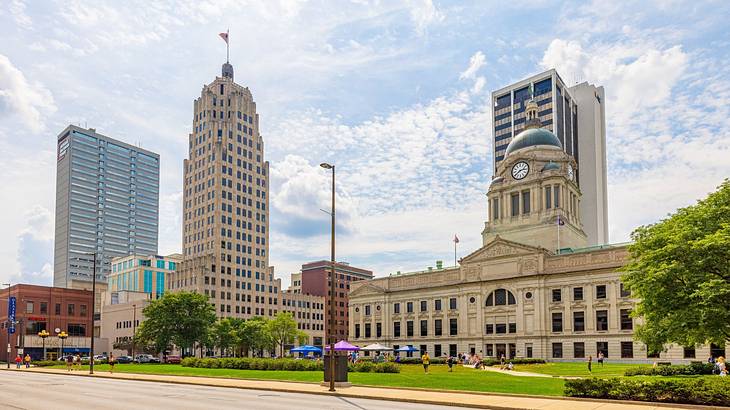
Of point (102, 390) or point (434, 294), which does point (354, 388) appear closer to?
point (102, 390)

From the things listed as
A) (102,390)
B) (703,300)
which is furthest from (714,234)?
(102,390)

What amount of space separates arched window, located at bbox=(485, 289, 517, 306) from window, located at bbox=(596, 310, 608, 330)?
1254 cm

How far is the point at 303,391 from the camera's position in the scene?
3453 cm

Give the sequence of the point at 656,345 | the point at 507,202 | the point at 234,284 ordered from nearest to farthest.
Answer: the point at 656,345 → the point at 507,202 → the point at 234,284

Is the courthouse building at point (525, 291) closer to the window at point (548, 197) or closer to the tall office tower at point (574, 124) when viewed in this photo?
the window at point (548, 197)

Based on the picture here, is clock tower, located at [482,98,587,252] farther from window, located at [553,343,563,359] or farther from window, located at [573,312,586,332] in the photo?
window, located at [553,343,563,359]

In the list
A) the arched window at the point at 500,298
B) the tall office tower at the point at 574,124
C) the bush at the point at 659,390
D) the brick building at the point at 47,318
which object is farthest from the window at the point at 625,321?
the brick building at the point at 47,318

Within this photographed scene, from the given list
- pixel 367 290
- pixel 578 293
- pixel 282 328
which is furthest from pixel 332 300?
pixel 282 328

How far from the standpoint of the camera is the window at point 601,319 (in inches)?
3342

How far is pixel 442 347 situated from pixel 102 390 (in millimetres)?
73134

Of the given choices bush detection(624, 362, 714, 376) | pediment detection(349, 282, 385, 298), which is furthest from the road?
pediment detection(349, 282, 385, 298)

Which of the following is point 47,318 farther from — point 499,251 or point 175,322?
point 499,251

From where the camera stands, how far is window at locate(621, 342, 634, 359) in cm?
8206

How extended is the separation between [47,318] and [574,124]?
437 feet
